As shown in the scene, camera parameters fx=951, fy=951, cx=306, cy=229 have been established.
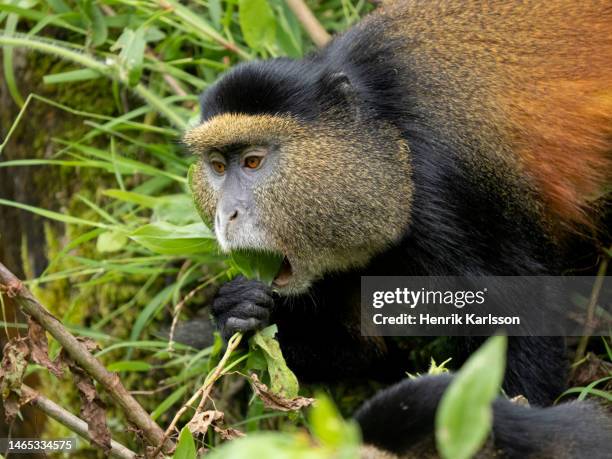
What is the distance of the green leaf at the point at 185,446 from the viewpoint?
9.28ft

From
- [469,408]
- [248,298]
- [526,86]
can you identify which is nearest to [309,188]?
[248,298]

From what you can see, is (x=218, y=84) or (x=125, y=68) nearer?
(x=218, y=84)

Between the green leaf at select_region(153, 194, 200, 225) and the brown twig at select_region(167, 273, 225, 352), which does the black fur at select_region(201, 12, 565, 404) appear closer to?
the brown twig at select_region(167, 273, 225, 352)

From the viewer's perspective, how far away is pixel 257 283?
13.3 feet

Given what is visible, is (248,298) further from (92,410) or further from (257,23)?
(257,23)

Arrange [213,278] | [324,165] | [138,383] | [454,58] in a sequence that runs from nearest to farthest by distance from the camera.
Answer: [324,165] < [454,58] < [213,278] < [138,383]

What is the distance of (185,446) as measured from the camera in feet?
9.34

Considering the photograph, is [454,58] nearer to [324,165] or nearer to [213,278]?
[324,165]

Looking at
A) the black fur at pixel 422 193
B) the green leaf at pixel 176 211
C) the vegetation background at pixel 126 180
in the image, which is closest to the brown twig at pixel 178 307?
the vegetation background at pixel 126 180

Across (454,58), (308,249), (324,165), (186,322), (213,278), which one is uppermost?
(454,58)

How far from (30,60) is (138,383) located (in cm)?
211

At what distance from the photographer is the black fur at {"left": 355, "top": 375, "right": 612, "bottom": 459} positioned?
2291 mm

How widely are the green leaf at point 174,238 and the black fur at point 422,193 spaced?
0.77 ft

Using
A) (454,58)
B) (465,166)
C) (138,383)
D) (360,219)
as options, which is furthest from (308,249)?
(138,383)
